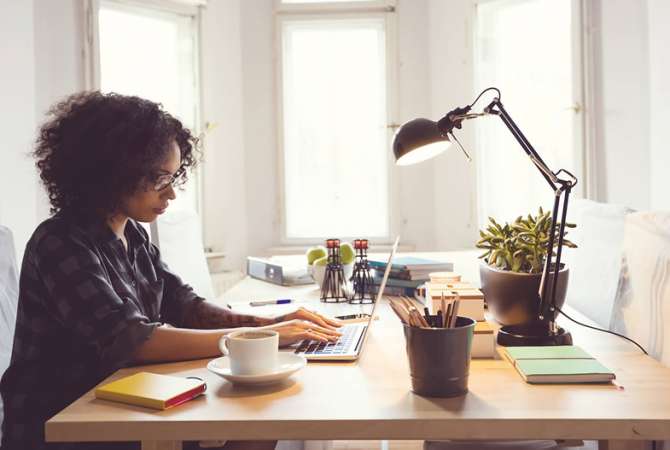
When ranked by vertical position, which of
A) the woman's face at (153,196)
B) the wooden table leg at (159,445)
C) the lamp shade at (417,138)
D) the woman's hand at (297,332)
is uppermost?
the lamp shade at (417,138)

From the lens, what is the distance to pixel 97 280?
3.82ft

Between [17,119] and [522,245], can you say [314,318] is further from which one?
[17,119]

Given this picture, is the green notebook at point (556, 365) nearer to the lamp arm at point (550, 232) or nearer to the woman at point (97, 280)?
the lamp arm at point (550, 232)

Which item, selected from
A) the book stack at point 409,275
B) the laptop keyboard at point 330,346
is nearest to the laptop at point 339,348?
the laptop keyboard at point 330,346

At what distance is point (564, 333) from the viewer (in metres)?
1.25

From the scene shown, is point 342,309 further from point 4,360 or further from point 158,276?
point 4,360

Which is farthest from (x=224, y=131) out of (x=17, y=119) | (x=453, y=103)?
(x=453, y=103)

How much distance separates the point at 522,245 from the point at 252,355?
0.65 metres

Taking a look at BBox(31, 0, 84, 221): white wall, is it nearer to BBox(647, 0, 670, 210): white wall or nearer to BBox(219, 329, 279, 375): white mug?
BBox(219, 329, 279, 375): white mug

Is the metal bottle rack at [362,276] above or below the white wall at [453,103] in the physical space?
below

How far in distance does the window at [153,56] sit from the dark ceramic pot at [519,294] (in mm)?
2856

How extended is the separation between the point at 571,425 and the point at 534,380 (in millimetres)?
170

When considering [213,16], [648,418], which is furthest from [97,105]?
[213,16]

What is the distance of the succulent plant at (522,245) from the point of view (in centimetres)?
136
